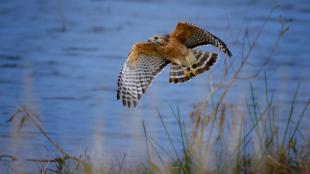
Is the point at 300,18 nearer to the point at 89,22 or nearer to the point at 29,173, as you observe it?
the point at 89,22

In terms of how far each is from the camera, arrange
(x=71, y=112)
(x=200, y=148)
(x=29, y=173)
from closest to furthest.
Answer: (x=200, y=148), (x=29, y=173), (x=71, y=112)

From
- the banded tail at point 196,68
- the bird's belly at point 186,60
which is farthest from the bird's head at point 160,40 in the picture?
the banded tail at point 196,68

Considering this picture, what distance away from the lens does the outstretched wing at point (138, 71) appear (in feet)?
22.6

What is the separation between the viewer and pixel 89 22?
519 inches

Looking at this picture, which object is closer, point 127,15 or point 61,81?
point 61,81

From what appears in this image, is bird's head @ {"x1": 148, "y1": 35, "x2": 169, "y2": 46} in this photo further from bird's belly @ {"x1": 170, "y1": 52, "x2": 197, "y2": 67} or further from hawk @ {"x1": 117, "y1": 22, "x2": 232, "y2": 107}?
bird's belly @ {"x1": 170, "y1": 52, "x2": 197, "y2": 67}

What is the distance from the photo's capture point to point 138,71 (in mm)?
7070

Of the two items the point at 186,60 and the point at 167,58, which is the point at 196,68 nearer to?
the point at 186,60

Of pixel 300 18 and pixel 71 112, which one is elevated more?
pixel 300 18

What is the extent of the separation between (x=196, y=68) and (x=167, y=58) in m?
0.27

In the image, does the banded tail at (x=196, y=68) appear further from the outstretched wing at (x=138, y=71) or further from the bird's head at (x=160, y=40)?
the bird's head at (x=160, y=40)

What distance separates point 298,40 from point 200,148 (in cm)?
680

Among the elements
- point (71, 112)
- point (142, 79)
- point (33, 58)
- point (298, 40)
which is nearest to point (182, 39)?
point (142, 79)

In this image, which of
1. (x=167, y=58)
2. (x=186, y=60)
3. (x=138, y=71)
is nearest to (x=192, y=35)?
(x=186, y=60)
